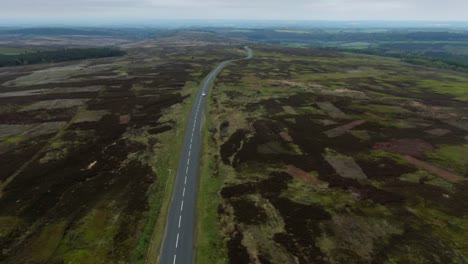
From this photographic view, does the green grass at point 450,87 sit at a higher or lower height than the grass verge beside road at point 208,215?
higher

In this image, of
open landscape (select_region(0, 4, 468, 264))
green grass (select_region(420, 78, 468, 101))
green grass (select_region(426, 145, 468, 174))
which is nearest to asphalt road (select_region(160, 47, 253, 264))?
open landscape (select_region(0, 4, 468, 264))

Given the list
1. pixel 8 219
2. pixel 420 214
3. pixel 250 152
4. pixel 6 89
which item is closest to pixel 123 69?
pixel 6 89

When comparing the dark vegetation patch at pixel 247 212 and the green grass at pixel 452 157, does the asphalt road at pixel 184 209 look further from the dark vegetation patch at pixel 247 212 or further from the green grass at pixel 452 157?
the green grass at pixel 452 157

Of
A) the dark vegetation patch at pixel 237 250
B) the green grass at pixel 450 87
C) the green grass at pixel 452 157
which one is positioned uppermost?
the green grass at pixel 450 87

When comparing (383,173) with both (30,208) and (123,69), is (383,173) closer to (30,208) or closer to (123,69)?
(30,208)

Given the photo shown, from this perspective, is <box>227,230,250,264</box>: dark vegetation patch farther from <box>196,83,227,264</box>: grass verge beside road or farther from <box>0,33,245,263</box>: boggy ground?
<box>0,33,245,263</box>: boggy ground

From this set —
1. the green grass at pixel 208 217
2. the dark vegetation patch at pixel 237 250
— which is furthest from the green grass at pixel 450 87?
the dark vegetation patch at pixel 237 250

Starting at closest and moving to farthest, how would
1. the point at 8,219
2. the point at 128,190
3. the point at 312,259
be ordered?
the point at 312,259, the point at 8,219, the point at 128,190

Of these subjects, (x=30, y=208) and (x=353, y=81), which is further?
(x=353, y=81)
